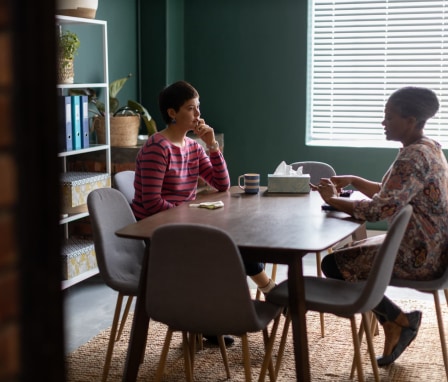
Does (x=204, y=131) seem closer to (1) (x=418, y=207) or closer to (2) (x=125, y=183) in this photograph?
(2) (x=125, y=183)

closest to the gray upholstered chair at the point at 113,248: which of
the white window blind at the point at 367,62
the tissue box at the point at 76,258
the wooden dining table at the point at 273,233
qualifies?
the wooden dining table at the point at 273,233

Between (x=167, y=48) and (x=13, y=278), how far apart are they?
4.95 meters

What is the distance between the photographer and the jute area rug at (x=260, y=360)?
10.0 feet

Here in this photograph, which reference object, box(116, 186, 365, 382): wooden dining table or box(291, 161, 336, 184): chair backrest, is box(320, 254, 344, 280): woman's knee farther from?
box(291, 161, 336, 184): chair backrest

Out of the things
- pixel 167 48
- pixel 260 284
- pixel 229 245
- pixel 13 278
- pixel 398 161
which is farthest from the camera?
pixel 167 48

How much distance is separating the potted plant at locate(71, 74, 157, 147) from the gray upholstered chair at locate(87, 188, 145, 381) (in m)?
1.62

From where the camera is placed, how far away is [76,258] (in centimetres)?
413

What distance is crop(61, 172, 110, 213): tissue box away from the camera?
4102mm

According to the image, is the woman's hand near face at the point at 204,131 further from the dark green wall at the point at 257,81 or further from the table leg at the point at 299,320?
the dark green wall at the point at 257,81

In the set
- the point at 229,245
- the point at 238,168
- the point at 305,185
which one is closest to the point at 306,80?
the point at 238,168

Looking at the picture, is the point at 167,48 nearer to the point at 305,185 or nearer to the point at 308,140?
the point at 308,140

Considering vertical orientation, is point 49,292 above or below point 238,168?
above

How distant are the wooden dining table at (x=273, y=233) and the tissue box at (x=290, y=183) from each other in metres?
0.18

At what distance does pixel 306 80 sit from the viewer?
5.68 meters
